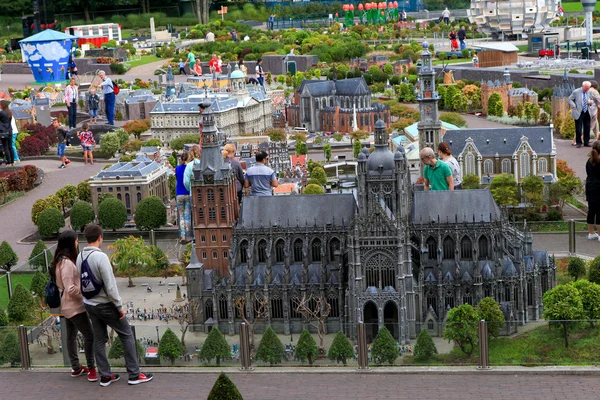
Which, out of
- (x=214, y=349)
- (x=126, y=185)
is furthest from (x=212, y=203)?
(x=126, y=185)

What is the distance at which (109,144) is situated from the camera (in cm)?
10175

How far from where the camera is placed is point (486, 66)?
15000 centimetres

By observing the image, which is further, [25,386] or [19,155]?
[19,155]

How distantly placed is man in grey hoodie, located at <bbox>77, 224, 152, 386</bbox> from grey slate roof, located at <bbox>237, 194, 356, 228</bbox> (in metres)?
19.8

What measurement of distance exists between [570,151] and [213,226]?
45269 mm

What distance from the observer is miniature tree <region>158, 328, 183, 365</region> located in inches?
1321

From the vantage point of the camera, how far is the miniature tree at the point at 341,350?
33.0m

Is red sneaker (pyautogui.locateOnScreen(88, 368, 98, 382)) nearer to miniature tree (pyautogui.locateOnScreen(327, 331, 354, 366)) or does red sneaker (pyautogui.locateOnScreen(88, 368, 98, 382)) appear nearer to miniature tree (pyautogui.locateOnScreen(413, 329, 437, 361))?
miniature tree (pyautogui.locateOnScreen(327, 331, 354, 366))

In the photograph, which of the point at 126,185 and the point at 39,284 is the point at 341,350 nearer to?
the point at 39,284

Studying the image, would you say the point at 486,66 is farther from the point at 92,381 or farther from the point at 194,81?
the point at 92,381

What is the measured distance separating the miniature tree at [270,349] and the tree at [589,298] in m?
13.9

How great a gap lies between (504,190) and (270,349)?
130 feet

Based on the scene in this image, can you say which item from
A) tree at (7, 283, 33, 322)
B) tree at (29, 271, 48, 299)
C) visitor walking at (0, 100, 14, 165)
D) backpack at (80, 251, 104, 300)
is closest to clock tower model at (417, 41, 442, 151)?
tree at (29, 271, 48, 299)

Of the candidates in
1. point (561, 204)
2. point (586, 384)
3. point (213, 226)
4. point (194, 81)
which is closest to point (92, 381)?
point (586, 384)
